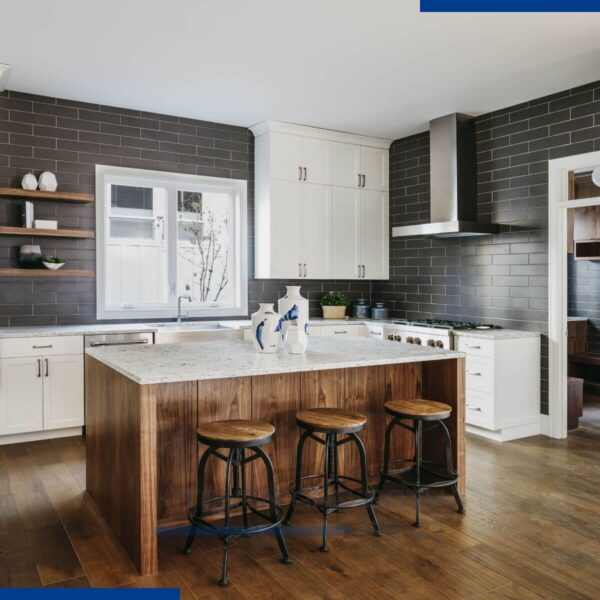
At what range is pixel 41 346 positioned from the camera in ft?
14.6

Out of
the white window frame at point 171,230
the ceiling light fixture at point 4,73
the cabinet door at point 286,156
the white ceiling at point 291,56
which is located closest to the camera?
the white ceiling at point 291,56

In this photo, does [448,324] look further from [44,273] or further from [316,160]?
[44,273]

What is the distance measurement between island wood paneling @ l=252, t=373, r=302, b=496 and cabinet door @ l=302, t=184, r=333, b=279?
278cm

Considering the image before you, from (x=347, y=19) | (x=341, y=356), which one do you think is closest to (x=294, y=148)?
(x=347, y=19)

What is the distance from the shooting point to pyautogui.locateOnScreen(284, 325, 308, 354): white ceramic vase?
3.19m

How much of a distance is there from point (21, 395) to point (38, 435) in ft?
1.23

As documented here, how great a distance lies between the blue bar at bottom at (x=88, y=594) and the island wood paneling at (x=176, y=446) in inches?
21.8

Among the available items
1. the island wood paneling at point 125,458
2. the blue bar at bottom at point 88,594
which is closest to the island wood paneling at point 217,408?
the island wood paneling at point 125,458

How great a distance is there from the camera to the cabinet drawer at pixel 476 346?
4.62 metres

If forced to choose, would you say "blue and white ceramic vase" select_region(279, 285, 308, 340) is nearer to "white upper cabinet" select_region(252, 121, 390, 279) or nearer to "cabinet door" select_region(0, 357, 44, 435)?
"cabinet door" select_region(0, 357, 44, 435)

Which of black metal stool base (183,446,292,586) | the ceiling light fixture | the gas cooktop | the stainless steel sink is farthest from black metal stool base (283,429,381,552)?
the ceiling light fixture

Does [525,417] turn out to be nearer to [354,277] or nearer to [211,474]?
[354,277]

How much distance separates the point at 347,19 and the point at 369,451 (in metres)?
2.57

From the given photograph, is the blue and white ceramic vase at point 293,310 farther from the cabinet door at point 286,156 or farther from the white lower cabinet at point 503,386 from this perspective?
the cabinet door at point 286,156
